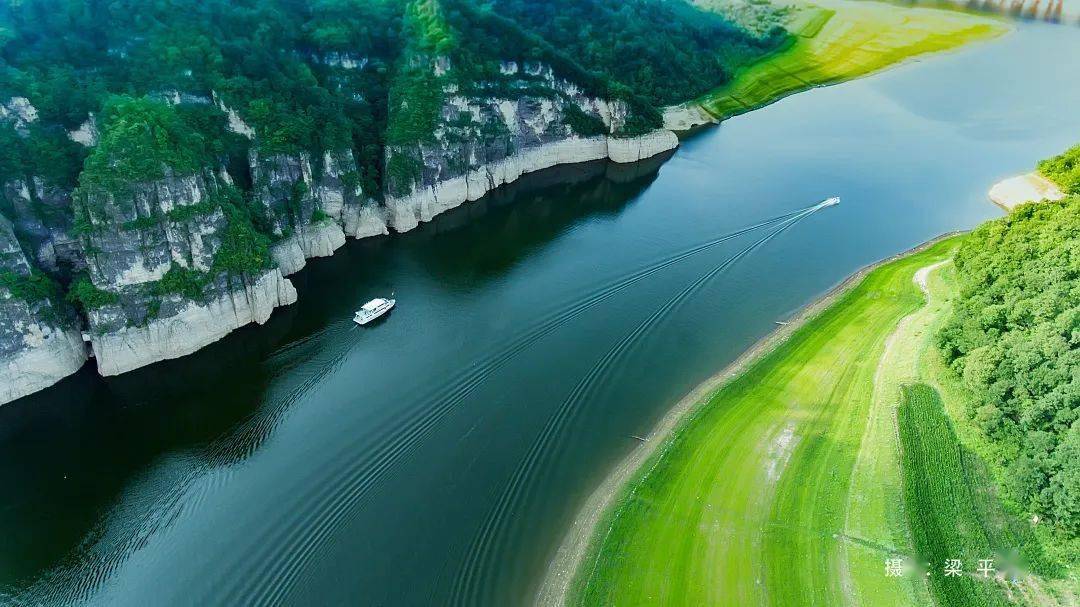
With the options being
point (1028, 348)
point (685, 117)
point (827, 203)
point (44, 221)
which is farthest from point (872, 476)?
point (685, 117)

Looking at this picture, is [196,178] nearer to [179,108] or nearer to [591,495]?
[179,108]

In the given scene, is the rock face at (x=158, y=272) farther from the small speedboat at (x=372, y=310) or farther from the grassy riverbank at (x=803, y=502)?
the grassy riverbank at (x=803, y=502)

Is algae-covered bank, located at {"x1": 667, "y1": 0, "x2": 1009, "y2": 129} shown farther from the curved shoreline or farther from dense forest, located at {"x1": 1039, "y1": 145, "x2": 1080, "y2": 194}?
the curved shoreline

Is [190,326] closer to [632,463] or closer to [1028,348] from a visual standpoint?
[632,463]

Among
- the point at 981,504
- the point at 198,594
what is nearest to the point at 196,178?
the point at 198,594

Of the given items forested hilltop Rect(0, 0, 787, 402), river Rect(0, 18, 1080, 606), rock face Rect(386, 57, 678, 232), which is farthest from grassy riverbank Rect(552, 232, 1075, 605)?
rock face Rect(386, 57, 678, 232)

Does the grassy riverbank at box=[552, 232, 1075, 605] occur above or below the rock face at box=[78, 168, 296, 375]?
below
